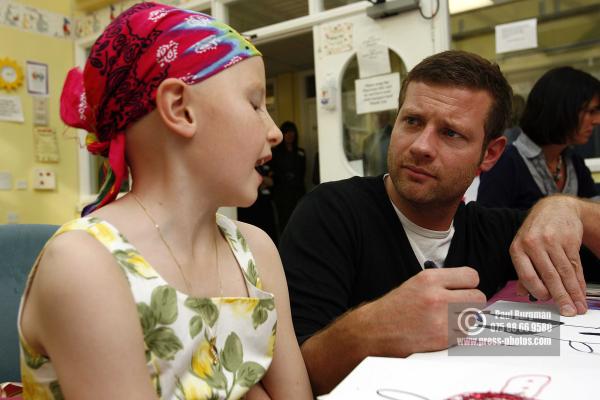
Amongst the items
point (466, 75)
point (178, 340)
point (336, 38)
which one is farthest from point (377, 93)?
point (178, 340)

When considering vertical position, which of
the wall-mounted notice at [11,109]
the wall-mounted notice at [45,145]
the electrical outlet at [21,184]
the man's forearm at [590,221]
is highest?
the wall-mounted notice at [11,109]

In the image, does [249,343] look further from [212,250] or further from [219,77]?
[219,77]

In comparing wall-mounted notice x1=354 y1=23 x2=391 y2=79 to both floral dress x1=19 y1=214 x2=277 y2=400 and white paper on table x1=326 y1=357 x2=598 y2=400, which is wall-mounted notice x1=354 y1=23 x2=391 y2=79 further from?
white paper on table x1=326 y1=357 x2=598 y2=400

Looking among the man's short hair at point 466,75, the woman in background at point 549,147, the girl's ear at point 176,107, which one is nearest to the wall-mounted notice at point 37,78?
the woman in background at point 549,147

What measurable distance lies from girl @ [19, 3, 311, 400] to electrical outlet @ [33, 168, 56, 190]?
13.0ft

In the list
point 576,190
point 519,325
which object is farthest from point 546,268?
point 576,190

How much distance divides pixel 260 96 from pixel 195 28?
0.11 metres

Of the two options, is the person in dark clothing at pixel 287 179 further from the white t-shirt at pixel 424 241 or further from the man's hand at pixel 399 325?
the man's hand at pixel 399 325

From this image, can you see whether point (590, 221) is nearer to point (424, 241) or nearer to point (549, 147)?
point (424, 241)

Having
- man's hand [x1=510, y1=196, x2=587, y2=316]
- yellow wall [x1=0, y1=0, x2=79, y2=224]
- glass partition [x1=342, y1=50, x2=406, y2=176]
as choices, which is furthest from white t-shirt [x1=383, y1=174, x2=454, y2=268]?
yellow wall [x1=0, y1=0, x2=79, y2=224]

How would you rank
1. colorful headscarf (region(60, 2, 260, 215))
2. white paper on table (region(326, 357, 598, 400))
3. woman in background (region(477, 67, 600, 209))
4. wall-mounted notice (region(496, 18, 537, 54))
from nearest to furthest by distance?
white paper on table (region(326, 357, 598, 400)) < colorful headscarf (region(60, 2, 260, 215)) < woman in background (region(477, 67, 600, 209)) < wall-mounted notice (region(496, 18, 537, 54))

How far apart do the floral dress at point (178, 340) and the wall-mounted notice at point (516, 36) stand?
8.27ft

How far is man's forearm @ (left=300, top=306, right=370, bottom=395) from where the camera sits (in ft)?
2.23

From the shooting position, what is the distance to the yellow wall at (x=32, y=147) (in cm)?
395
